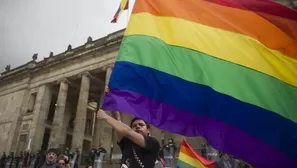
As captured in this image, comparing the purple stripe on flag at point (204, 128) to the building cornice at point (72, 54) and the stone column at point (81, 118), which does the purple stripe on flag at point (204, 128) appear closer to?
the building cornice at point (72, 54)

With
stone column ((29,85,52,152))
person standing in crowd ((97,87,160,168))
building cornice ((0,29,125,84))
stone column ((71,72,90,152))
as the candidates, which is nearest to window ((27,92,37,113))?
stone column ((29,85,52,152))

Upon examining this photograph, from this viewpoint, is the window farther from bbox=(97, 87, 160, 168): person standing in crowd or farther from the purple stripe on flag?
bbox=(97, 87, 160, 168): person standing in crowd

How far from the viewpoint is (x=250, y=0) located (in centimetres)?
411

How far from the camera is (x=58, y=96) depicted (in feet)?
88.2

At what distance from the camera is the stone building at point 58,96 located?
2398 cm

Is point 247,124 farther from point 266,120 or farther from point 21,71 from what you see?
point 21,71

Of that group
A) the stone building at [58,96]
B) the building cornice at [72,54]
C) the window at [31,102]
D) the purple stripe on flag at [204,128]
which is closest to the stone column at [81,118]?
the stone building at [58,96]

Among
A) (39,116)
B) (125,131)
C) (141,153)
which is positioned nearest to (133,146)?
(141,153)

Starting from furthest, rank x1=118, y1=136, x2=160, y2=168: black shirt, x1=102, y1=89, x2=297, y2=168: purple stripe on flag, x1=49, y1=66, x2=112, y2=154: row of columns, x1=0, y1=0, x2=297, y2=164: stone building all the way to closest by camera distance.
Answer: x1=0, y1=0, x2=297, y2=164: stone building, x1=49, y1=66, x2=112, y2=154: row of columns, x1=102, y1=89, x2=297, y2=168: purple stripe on flag, x1=118, y1=136, x2=160, y2=168: black shirt

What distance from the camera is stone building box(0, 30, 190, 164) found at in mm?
23984

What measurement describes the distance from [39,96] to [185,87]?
28.5m

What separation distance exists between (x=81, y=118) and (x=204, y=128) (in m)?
21.9

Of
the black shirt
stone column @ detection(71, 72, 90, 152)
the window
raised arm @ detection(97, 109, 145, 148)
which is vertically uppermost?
the window

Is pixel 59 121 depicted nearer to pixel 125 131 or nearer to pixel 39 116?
pixel 39 116
